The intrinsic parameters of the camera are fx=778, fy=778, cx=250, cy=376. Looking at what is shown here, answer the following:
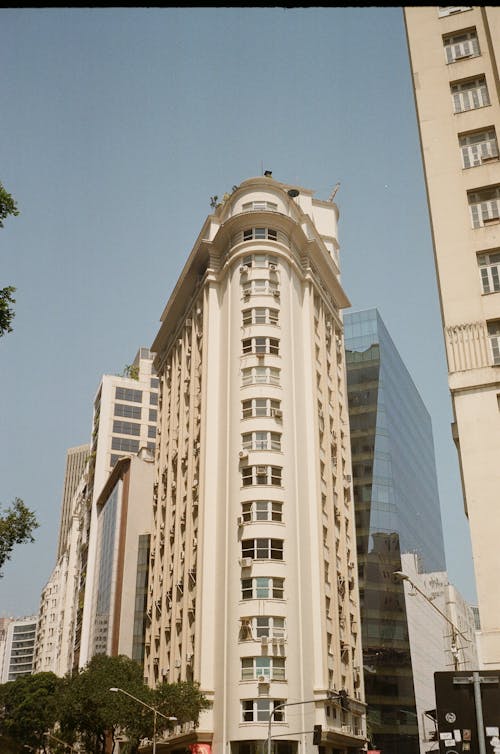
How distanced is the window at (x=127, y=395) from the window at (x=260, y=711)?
72.1 meters

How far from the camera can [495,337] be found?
73.0 feet

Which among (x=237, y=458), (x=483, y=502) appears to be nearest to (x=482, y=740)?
(x=483, y=502)

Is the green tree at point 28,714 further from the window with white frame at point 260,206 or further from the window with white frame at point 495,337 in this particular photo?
the window with white frame at point 495,337

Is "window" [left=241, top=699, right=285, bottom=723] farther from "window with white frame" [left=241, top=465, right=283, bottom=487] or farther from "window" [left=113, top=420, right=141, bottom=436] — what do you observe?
"window" [left=113, top=420, right=141, bottom=436]

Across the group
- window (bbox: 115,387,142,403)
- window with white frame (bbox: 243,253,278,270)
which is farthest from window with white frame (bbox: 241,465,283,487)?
window (bbox: 115,387,142,403)

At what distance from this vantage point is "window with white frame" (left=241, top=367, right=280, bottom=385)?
2150 inches

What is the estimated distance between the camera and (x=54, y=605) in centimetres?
14750

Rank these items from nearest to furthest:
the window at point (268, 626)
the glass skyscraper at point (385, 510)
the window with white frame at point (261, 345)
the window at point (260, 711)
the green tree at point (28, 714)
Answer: the window at point (260, 711), the window at point (268, 626), the window with white frame at point (261, 345), the green tree at point (28, 714), the glass skyscraper at point (385, 510)

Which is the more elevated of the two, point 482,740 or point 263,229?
point 263,229

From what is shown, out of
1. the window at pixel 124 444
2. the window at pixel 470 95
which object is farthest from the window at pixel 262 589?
the window at pixel 124 444

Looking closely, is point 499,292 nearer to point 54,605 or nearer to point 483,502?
point 483,502

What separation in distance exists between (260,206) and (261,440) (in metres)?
19.1

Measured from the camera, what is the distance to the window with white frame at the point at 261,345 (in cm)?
5559

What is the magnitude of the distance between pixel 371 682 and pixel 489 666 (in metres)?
72.6
